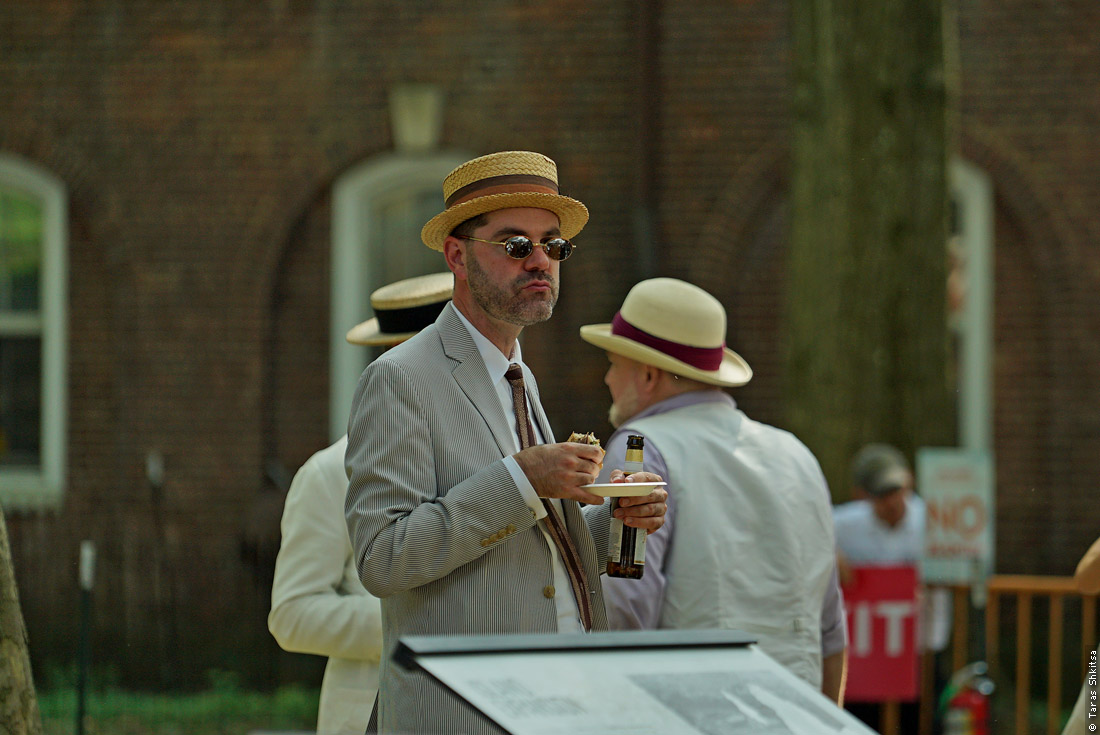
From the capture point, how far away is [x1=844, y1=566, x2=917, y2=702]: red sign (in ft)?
21.0

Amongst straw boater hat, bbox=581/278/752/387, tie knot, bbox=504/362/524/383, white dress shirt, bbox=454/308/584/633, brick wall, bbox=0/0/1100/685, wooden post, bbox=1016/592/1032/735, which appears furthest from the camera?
brick wall, bbox=0/0/1100/685

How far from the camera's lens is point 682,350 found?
154 inches

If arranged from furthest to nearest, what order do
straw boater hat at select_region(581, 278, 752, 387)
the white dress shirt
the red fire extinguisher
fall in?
the red fire extinguisher
straw boater hat at select_region(581, 278, 752, 387)
the white dress shirt

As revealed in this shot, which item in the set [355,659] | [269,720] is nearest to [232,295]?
[269,720]

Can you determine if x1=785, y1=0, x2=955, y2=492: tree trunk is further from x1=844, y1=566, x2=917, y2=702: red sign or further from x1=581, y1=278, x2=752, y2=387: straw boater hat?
x1=581, y1=278, x2=752, y2=387: straw boater hat

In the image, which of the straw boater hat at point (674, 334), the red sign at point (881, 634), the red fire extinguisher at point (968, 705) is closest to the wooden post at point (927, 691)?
the red fire extinguisher at point (968, 705)

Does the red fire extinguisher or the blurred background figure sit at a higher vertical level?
the blurred background figure

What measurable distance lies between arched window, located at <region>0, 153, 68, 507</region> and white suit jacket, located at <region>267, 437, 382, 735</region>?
7438mm

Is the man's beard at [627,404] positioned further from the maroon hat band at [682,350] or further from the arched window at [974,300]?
the arched window at [974,300]

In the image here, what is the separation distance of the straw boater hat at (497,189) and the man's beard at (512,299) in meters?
0.11

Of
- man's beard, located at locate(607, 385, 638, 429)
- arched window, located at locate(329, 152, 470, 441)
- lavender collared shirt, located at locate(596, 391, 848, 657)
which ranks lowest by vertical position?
lavender collared shirt, located at locate(596, 391, 848, 657)

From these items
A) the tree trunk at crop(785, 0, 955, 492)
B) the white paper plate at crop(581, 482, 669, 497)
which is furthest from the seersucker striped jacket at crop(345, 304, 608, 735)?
the tree trunk at crop(785, 0, 955, 492)

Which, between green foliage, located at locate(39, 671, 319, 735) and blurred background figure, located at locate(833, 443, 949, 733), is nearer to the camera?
blurred background figure, located at locate(833, 443, 949, 733)

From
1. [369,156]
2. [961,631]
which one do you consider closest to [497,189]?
[961,631]
